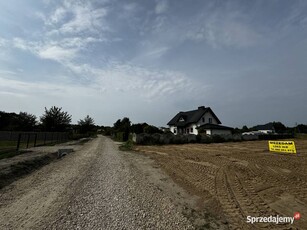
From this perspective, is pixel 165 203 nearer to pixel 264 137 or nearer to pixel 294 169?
pixel 294 169

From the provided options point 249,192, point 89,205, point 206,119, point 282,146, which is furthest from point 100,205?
point 206,119

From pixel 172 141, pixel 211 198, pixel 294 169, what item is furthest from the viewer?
pixel 172 141

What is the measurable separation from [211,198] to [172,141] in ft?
→ 63.9

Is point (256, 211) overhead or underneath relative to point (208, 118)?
underneath

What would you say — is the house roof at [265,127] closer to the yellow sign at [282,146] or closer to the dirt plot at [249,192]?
the yellow sign at [282,146]

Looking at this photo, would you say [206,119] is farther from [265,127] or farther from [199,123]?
[265,127]

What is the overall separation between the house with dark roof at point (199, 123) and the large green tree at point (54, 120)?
24390 millimetres

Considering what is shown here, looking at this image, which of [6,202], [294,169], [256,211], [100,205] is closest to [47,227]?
[100,205]

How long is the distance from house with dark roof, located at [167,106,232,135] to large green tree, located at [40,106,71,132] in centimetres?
2439

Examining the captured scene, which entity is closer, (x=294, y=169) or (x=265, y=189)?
(x=265, y=189)

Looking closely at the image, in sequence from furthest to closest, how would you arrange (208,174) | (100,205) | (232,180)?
(208,174) → (232,180) → (100,205)

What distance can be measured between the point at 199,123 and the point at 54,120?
30.0 m

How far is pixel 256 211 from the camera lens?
12.3ft

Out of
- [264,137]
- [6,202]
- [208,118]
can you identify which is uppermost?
[208,118]
